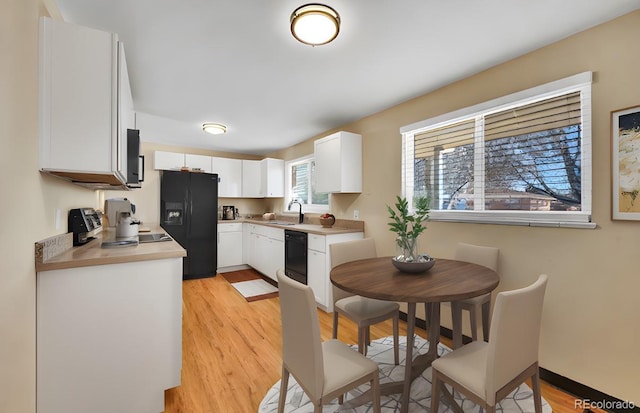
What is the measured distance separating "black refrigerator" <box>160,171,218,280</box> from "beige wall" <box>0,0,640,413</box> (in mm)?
1631

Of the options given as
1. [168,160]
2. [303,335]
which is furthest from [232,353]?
[168,160]

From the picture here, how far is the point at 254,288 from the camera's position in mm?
4055

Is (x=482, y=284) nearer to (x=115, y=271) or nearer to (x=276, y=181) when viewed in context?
(x=115, y=271)

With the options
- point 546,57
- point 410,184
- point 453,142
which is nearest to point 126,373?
point 410,184

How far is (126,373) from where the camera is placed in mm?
1550

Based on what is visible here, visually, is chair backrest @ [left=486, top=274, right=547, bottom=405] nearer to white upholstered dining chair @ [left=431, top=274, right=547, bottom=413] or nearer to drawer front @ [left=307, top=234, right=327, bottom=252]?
white upholstered dining chair @ [left=431, top=274, right=547, bottom=413]

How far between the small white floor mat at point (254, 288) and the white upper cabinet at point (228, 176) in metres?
1.87

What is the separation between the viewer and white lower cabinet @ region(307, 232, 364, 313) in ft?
10.3

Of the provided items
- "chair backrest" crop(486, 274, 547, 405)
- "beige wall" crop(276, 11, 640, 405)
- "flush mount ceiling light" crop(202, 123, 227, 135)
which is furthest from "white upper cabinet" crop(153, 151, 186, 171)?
"chair backrest" crop(486, 274, 547, 405)

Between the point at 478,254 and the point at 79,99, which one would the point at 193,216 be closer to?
the point at 79,99

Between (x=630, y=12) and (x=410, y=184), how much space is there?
182cm

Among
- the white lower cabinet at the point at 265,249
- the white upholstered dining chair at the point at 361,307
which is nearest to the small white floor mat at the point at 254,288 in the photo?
the white lower cabinet at the point at 265,249

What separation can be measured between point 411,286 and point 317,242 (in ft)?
6.23

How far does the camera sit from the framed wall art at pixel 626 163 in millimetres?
1569
